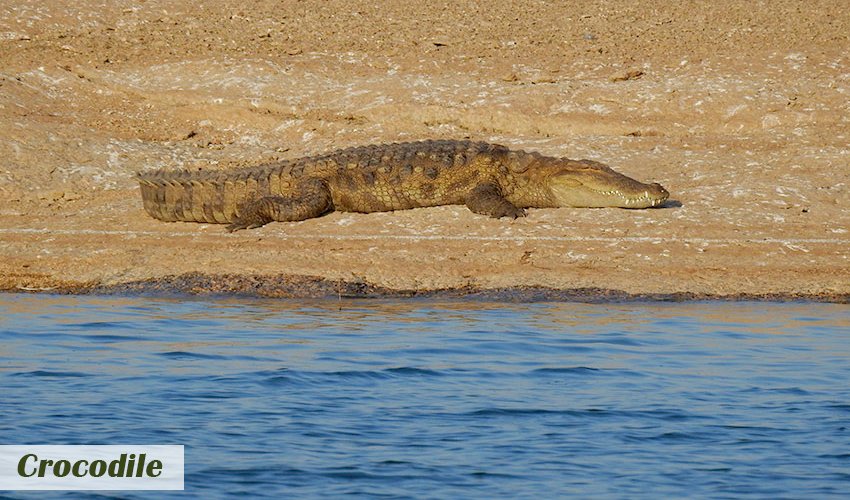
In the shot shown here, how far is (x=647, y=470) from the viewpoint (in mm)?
6016

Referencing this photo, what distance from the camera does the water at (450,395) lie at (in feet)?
19.5

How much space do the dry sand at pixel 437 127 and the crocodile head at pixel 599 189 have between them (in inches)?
5.8

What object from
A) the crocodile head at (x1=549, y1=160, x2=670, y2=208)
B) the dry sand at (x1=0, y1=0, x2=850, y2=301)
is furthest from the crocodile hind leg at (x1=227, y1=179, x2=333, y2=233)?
the crocodile head at (x1=549, y1=160, x2=670, y2=208)

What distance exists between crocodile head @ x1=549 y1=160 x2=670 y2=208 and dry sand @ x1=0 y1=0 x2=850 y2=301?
0.15 meters

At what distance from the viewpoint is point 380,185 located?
12.9m

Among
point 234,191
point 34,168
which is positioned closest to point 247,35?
point 34,168

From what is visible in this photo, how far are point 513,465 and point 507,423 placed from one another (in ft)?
2.25

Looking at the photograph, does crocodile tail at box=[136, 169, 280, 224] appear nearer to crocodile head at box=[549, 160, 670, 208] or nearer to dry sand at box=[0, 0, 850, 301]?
dry sand at box=[0, 0, 850, 301]

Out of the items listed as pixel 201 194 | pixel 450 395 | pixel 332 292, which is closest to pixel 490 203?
pixel 332 292

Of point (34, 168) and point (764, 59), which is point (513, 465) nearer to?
point (34, 168)

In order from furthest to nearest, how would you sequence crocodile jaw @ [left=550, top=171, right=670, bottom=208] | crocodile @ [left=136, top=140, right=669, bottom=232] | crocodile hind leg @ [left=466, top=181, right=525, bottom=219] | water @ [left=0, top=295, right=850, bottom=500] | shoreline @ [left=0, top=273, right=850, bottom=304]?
crocodile @ [left=136, top=140, right=669, bottom=232] → crocodile hind leg @ [left=466, top=181, right=525, bottom=219] → crocodile jaw @ [left=550, top=171, right=670, bottom=208] → shoreline @ [left=0, top=273, right=850, bottom=304] → water @ [left=0, top=295, right=850, bottom=500]

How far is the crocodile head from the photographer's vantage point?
12.3 meters

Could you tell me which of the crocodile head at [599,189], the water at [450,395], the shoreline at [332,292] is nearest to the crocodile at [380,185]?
the crocodile head at [599,189]

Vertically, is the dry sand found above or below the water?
above
